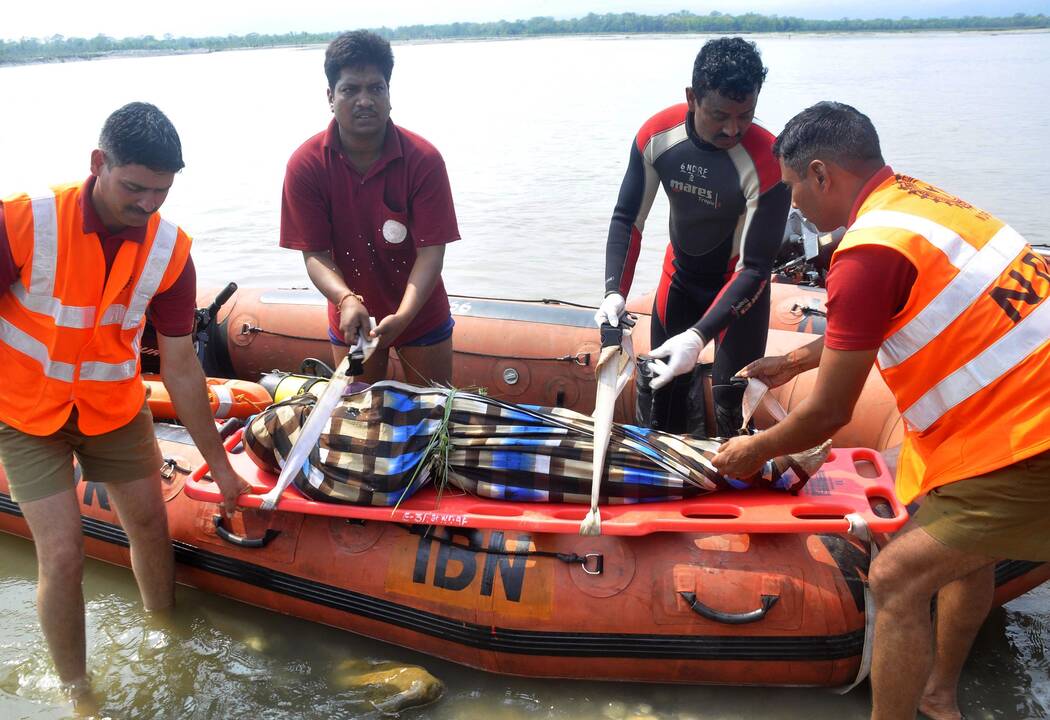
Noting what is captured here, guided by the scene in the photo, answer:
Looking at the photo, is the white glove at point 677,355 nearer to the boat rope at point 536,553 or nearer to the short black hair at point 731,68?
the boat rope at point 536,553

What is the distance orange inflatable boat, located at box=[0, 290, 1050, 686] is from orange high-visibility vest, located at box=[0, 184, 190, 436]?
69 cm

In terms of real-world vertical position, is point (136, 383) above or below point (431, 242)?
below

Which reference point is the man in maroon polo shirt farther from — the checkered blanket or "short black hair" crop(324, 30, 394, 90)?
the checkered blanket

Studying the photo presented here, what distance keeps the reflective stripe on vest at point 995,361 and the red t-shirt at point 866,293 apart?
0.20 m

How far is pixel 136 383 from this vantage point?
2.89m

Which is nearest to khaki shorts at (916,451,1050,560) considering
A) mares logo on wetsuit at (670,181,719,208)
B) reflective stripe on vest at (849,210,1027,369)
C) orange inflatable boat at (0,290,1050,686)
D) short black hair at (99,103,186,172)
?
reflective stripe on vest at (849,210,1027,369)

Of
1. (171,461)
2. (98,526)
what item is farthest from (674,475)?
(98,526)

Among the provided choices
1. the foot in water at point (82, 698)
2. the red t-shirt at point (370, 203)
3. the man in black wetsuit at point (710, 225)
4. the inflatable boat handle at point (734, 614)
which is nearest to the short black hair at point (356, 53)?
the red t-shirt at point (370, 203)

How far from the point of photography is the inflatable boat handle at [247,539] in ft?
10.8

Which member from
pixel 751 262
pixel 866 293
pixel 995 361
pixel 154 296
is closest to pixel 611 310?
pixel 751 262

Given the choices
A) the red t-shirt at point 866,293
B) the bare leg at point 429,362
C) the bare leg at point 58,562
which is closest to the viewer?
the red t-shirt at point 866,293

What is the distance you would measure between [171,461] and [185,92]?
28.4 m

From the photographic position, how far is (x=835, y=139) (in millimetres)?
2273

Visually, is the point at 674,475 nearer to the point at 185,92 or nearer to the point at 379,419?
the point at 379,419
